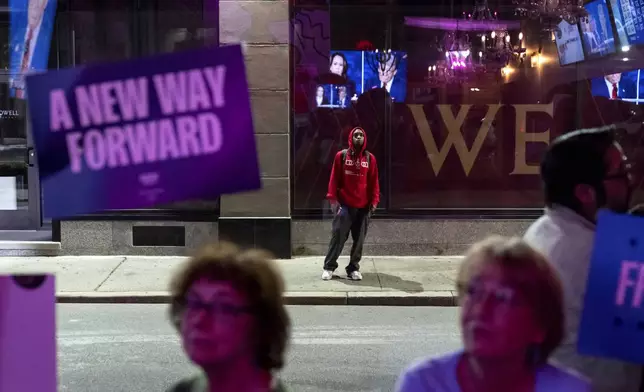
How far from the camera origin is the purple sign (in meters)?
1.89

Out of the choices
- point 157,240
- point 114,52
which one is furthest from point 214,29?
point 157,240

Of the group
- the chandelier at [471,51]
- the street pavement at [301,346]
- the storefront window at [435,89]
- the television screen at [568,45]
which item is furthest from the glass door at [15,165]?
the television screen at [568,45]

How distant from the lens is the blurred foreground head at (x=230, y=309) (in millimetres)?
1673

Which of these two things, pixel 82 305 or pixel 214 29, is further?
pixel 214 29

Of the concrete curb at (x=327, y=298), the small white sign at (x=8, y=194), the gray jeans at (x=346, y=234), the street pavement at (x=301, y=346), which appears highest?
the small white sign at (x=8, y=194)

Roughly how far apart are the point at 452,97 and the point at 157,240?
5.03 meters

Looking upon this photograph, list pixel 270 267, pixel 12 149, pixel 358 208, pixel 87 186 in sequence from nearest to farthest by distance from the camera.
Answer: pixel 270 267
pixel 87 186
pixel 358 208
pixel 12 149

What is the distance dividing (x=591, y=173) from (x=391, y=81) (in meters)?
8.76

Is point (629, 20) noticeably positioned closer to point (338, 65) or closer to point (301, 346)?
point (338, 65)

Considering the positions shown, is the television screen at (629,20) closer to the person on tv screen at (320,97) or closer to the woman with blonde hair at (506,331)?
the person on tv screen at (320,97)

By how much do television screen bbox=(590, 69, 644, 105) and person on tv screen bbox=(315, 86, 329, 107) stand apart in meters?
4.10

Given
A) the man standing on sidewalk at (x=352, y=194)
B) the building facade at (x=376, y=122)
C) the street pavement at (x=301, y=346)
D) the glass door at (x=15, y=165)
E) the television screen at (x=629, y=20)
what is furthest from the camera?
the glass door at (x=15, y=165)

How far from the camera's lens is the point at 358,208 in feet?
30.4

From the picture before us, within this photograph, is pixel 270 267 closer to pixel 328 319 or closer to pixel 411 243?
pixel 328 319
